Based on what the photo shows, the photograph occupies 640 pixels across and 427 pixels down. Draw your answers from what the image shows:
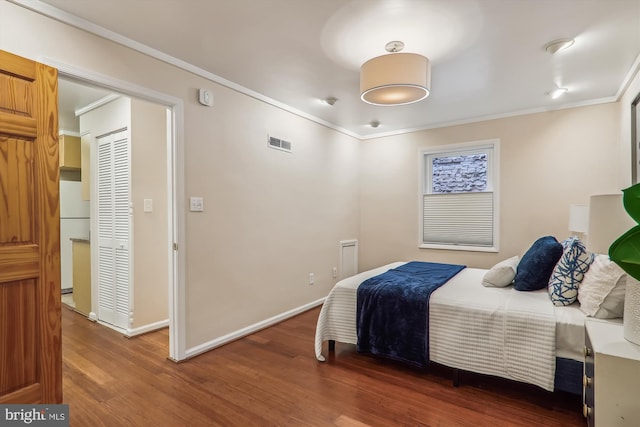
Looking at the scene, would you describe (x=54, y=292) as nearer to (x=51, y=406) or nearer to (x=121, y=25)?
(x=51, y=406)

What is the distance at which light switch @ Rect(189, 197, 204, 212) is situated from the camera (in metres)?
2.83

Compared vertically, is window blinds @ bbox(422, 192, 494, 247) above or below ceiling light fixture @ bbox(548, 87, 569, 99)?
below

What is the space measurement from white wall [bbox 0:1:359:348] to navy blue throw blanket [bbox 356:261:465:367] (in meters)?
1.29

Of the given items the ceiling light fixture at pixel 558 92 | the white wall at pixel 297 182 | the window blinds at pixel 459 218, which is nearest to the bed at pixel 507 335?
the white wall at pixel 297 182

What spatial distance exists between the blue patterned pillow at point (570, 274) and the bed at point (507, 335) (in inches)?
2.7

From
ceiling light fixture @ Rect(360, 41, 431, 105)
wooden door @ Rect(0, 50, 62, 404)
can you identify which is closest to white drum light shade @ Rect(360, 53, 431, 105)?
ceiling light fixture @ Rect(360, 41, 431, 105)

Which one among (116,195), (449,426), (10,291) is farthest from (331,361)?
(116,195)

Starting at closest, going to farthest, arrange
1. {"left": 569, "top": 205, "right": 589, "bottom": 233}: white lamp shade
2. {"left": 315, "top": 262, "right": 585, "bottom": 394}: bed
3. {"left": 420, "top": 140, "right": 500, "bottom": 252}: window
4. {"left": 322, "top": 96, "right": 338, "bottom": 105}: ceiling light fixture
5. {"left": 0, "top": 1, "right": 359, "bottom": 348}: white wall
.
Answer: {"left": 315, "top": 262, "right": 585, "bottom": 394}: bed < {"left": 0, "top": 1, "right": 359, "bottom": 348}: white wall < {"left": 569, "top": 205, "right": 589, "bottom": 233}: white lamp shade < {"left": 322, "top": 96, "right": 338, "bottom": 105}: ceiling light fixture < {"left": 420, "top": 140, "right": 500, "bottom": 252}: window

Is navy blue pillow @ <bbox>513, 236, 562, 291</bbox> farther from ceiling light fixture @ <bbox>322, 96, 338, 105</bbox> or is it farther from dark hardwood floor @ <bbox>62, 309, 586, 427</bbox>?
ceiling light fixture @ <bbox>322, 96, 338, 105</bbox>

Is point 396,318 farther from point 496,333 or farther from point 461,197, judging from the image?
point 461,197

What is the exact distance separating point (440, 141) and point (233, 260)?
10.8 ft

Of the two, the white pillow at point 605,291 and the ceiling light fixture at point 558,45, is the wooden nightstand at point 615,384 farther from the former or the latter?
the ceiling light fixture at point 558,45

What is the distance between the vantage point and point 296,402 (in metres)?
2.16

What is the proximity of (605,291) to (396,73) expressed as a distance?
1936 mm
